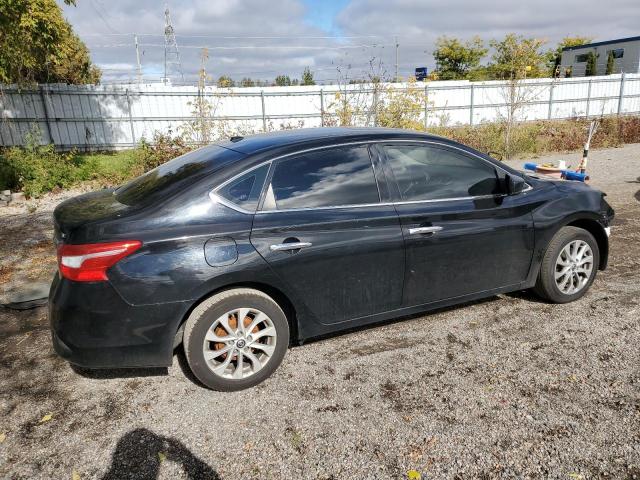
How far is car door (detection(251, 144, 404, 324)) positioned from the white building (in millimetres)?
39356

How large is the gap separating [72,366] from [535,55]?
15.8 meters

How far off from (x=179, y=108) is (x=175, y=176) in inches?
694

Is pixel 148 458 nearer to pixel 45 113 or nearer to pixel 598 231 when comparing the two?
pixel 598 231

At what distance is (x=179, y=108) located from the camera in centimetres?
1969

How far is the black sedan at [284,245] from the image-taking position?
2902 millimetres

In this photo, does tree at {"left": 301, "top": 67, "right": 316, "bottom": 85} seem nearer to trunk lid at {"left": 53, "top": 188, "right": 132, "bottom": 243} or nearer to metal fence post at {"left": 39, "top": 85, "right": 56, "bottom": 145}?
metal fence post at {"left": 39, "top": 85, "right": 56, "bottom": 145}

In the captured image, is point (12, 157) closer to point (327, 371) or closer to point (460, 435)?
point (327, 371)

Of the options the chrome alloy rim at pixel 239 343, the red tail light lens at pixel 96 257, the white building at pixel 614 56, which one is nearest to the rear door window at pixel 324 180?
the chrome alloy rim at pixel 239 343

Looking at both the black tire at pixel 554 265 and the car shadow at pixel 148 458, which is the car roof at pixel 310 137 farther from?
the car shadow at pixel 148 458

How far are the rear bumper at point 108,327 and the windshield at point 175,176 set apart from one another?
26.2 inches

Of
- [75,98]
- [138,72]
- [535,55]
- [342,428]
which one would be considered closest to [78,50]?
[138,72]

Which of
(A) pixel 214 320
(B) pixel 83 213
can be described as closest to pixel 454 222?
(A) pixel 214 320

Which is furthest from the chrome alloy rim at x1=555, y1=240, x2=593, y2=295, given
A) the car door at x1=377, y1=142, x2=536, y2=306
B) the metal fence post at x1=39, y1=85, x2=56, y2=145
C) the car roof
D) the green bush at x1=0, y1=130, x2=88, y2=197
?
the metal fence post at x1=39, y1=85, x2=56, y2=145

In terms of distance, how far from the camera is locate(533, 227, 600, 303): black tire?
4188mm
